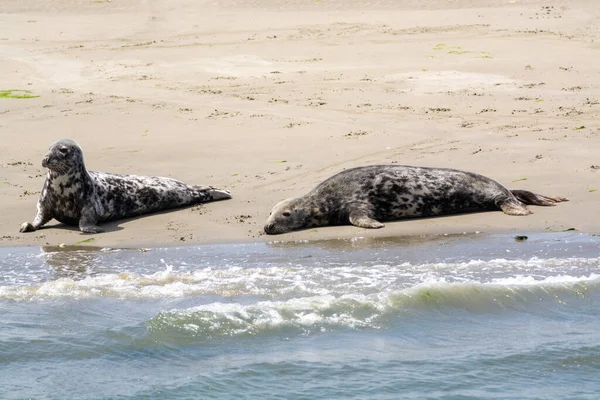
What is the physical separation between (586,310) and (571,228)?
1.94m

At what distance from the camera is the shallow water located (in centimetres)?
537

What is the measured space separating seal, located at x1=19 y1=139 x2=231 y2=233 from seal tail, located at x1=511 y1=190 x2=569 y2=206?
2723 millimetres

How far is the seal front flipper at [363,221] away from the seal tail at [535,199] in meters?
Answer: 1.28

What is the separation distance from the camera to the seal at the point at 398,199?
9.03m

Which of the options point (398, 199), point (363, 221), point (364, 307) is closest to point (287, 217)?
point (363, 221)

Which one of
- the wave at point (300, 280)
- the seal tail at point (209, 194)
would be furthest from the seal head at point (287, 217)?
the wave at point (300, 280)

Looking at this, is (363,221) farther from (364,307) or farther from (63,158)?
(63,158)

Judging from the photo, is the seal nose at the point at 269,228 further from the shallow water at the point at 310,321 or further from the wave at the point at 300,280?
the wave at the point at 300,280

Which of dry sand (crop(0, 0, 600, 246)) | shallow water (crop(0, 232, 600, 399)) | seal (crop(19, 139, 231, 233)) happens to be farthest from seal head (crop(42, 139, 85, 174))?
shallow water (crop(0, 232, 600, 399))

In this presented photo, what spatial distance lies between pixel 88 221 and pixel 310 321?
140 inches

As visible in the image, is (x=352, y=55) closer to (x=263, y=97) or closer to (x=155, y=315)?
(x=263, y=97)

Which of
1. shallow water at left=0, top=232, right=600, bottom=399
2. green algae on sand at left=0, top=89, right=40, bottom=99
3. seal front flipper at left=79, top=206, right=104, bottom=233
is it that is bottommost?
shallow water at left=0, top=232, right=600, bottom=399

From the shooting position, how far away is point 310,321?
6250 mm

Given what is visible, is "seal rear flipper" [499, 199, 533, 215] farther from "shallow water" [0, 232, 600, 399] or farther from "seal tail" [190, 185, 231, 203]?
"seal tail" [190, 185, 231, 203]
